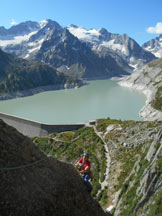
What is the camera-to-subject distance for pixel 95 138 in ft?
144

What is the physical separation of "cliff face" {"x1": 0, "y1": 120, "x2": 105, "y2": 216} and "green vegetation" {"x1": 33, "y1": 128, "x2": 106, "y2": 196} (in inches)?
674

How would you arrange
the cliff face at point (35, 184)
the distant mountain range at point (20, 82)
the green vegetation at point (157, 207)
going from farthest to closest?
the distant mountain range at point (20, 82) < the green vegetation at point (157, 207) < the cliff face at point (35, 184)

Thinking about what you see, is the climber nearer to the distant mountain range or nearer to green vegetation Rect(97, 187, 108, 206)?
green vegetation Rect(97, 187, 108, 206)

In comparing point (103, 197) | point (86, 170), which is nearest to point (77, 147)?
point (103, 197)

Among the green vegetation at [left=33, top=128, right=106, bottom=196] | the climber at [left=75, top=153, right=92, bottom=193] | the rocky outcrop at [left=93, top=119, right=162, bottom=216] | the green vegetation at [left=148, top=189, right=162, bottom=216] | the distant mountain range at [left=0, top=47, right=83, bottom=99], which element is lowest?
the green vegetation at [left=33, top=128, right=106, bottom=196]

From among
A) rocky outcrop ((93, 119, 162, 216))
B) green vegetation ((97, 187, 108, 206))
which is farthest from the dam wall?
green vegetation ((97, 187, 108, 206))

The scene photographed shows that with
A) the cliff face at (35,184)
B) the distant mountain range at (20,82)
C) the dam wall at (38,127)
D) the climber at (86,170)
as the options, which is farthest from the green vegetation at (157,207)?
the distant mountain range at (20,82)

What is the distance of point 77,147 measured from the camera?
42281mm

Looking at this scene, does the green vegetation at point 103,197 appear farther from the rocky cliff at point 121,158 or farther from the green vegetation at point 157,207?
the green vegetation at point 157,207

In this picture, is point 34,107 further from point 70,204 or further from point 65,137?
point 70,204

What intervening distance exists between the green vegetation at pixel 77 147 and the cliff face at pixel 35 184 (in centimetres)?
1711

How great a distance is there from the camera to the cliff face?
331 inches

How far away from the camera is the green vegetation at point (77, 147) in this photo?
33.5 m

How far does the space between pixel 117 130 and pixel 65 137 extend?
12.3 metres
